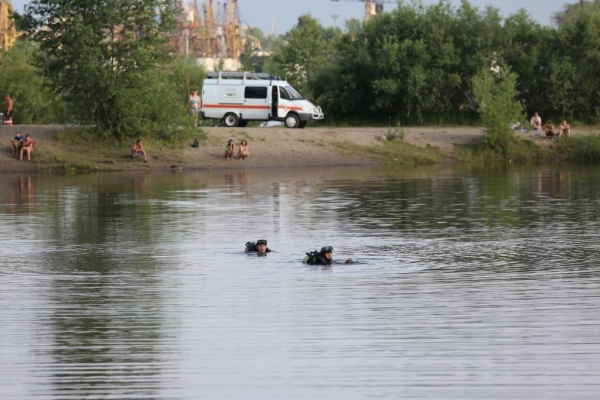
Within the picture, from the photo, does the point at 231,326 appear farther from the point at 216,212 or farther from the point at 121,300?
the point at 216,212

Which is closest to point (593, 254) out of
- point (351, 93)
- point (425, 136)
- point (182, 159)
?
point (182, 159)

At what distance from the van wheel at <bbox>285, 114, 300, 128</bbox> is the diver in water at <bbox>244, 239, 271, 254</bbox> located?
37.6 metres

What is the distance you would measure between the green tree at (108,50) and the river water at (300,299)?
50.1 ft

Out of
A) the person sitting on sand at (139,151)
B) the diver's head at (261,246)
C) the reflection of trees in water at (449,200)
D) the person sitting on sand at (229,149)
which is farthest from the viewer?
the person sitting on sand at (229,149)

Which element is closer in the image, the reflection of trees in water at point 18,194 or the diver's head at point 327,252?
the diver's head at point 327,252

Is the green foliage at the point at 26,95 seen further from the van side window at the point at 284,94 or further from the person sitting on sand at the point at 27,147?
the person sitting on sand at the point at 27,147

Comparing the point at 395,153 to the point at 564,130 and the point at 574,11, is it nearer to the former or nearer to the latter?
the point at 564,130

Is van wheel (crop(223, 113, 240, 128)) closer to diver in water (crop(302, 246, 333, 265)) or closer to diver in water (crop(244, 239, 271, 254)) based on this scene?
diver in water (crop(244, 239, 271, 254))

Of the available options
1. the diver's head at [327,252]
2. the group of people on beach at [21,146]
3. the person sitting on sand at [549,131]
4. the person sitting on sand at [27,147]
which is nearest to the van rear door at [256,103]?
the group of people on beach at [21,146]

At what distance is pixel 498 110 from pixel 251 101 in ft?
38.9

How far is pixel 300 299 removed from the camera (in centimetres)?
2206

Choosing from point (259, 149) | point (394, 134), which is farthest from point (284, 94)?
point (394, 134)

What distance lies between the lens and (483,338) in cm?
1833

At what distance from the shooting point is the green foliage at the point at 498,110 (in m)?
63.3
